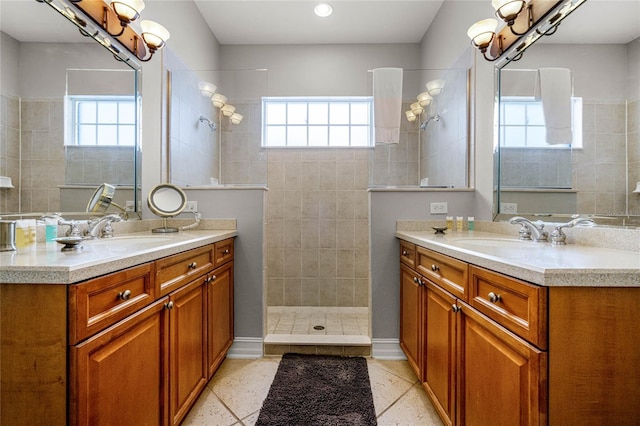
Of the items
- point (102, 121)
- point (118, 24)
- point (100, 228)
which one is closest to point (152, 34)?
point (118, 24)

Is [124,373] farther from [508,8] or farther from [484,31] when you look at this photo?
[484,31]

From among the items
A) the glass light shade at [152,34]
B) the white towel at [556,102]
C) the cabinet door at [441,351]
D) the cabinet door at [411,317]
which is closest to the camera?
the cabinet door at [441,351]

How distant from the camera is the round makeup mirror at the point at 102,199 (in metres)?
1.72

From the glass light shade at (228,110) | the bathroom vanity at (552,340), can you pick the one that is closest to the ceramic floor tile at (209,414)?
the bathroom vanity at (552,340)

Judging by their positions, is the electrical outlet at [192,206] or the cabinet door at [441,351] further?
the electrical outlet at [192,206]

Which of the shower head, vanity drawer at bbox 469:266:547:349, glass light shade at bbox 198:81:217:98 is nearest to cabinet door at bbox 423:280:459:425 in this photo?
vanity drawer at bbox 469:266:547:349

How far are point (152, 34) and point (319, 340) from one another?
2.33 metres

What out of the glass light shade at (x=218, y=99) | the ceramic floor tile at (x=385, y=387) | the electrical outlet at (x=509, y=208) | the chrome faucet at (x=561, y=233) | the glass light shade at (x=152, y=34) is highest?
the glass light shade at (x=152, y=34)

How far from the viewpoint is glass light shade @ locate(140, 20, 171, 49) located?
199 cm

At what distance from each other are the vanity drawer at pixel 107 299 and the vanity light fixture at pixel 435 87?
251 centimetres

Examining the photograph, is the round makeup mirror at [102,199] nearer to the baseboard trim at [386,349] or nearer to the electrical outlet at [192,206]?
the electrical outlet at [192,206]

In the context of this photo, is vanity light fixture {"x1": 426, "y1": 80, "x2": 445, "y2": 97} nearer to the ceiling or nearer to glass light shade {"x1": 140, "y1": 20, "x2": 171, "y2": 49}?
the ceiling

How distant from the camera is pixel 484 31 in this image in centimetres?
195

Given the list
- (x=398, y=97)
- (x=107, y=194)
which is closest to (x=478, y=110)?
(x=398, y=97)
